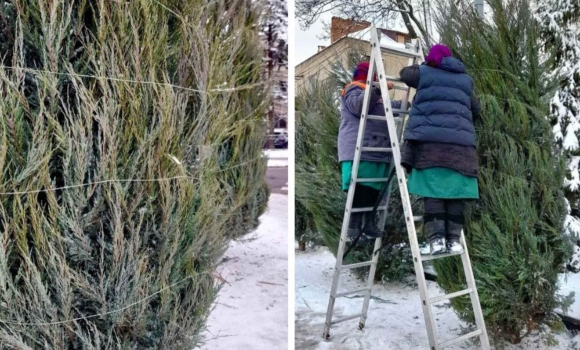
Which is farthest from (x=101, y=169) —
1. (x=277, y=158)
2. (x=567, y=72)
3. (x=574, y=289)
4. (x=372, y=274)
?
(x=277, y=158)

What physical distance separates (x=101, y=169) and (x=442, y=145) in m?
1.34

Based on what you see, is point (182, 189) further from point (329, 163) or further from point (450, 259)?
point (329, 163)

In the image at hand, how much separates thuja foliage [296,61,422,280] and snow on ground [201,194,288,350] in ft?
2.18

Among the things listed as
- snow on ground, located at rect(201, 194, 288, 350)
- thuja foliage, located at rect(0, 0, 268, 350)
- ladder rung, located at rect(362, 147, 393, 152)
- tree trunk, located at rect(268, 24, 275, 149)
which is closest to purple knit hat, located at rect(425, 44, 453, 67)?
ladder rung, located at rect(362, 147, 393, 152)

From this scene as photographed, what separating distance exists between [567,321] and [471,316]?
62 cm

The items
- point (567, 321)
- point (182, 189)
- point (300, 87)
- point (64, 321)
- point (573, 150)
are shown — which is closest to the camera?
point (64, 321)

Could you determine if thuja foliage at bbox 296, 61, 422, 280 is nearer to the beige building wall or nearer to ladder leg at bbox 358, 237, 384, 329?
the beige building wall

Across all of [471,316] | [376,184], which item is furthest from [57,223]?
[471,316]

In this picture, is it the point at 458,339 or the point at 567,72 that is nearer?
the point at 458,339

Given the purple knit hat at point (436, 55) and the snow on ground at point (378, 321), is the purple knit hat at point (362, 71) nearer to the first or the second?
the purple knit hat at point (436, 55)

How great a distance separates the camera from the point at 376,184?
2.66 m

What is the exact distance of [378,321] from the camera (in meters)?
2.83

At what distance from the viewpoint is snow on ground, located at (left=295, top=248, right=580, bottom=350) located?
8.41ft

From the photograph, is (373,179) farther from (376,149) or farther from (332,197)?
(332,197)
